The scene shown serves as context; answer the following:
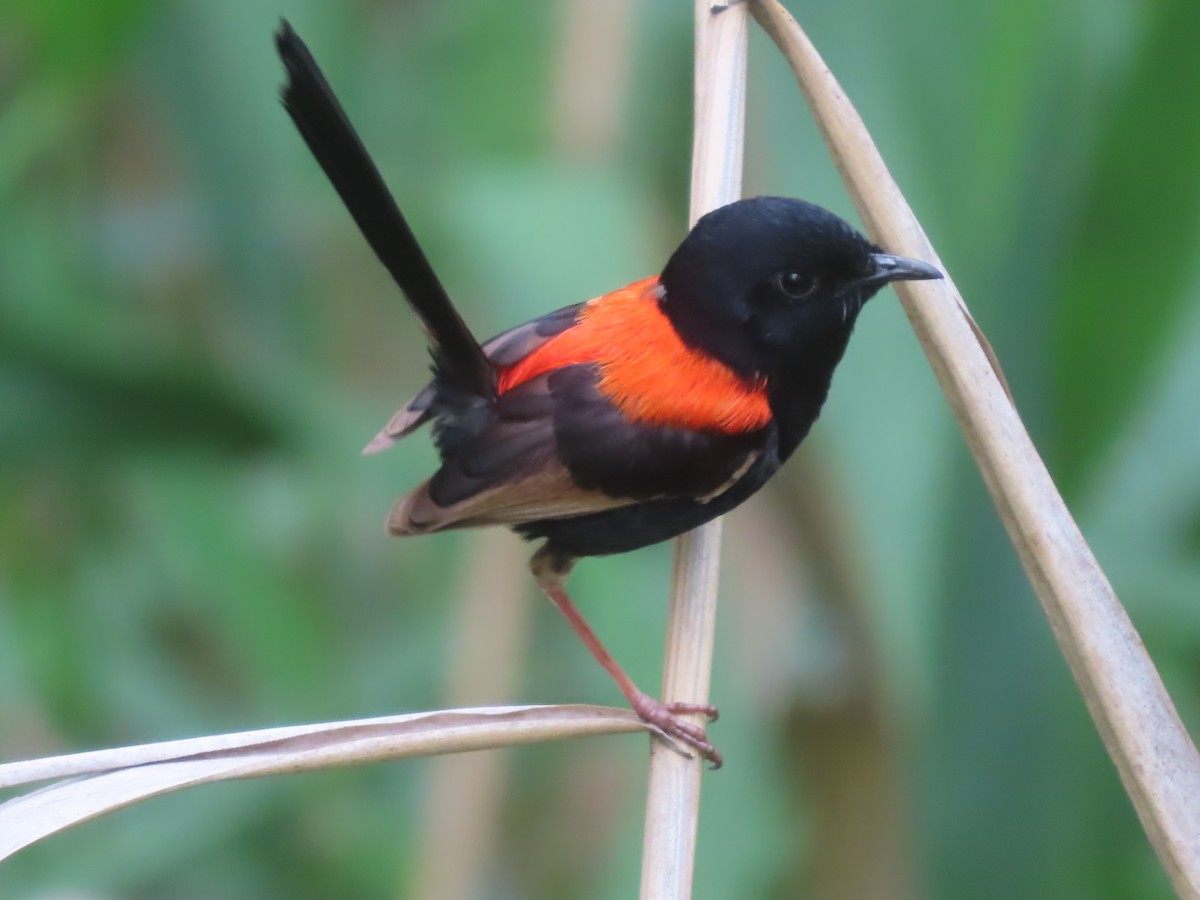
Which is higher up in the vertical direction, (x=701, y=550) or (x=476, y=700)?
(x=701, y=550)

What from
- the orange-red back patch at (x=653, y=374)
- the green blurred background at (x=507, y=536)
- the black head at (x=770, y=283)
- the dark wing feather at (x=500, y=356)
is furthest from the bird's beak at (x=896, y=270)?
the dark wing feather at (x=500, y=356)

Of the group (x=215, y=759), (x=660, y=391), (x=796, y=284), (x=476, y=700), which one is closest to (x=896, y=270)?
(x=796, y=284)

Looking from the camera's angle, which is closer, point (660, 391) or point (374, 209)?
point (374, 209)

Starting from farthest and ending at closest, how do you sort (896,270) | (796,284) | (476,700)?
(476,700), (796,284), (896,270)

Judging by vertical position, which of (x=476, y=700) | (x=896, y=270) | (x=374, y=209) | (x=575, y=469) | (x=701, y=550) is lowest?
(x=476, y=700)

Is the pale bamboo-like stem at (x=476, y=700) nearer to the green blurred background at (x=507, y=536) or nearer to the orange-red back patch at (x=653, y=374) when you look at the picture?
the green blurred background at (x=507, y=536)

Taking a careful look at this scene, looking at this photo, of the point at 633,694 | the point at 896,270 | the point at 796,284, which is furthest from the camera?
the point at 633,694

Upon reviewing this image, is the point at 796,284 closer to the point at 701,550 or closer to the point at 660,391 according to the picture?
the point at 660,391
